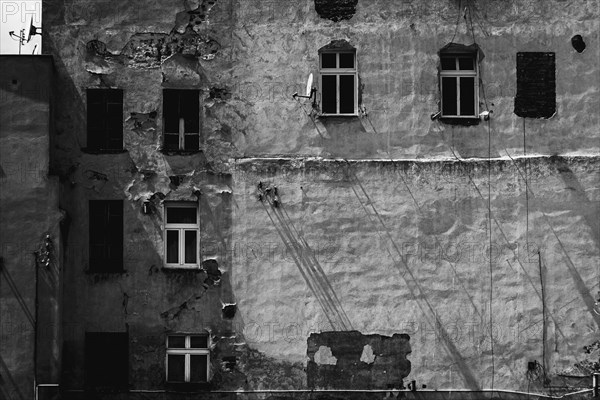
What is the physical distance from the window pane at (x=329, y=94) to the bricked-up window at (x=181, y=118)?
102 inches

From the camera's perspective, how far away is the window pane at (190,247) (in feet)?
77.6

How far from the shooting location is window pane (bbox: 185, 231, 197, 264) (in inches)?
931

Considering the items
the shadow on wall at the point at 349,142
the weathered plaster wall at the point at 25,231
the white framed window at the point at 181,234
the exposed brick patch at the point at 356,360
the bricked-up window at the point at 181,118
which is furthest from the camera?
the bricked-up window at the point at 181,118

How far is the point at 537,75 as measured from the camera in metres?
24.0

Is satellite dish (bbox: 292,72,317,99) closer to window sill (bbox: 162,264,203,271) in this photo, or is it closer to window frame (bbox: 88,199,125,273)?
window sill (bbox: 162,264,203,271)

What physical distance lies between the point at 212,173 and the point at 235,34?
9.60ft

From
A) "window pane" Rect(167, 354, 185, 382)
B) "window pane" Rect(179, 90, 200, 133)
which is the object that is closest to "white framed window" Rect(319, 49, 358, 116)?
"window pane" Rect(179, 90, 200, 133)

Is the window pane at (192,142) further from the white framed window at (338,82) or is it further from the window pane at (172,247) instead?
the white framed window at (338,82)

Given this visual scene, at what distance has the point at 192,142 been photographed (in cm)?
2389

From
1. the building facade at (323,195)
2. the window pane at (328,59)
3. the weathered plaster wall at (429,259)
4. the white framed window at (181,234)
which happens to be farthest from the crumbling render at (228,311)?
the window pane at (328,59)

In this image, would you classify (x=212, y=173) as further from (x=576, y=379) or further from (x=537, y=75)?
(x=576, y=379)

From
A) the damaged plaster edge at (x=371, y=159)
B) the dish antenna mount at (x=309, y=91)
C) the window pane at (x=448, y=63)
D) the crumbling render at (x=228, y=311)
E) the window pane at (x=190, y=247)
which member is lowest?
the crumbling render at (x=228, y=311)

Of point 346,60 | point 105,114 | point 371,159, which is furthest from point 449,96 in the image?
point 105,114

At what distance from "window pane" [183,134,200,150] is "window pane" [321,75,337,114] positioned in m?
2.68
